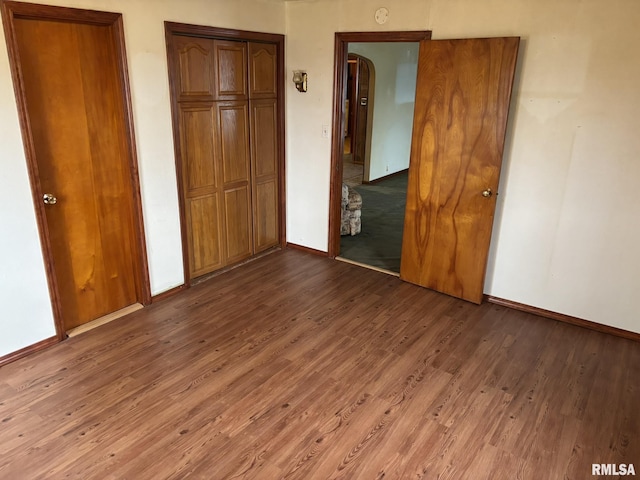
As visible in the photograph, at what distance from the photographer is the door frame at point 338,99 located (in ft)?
12.8

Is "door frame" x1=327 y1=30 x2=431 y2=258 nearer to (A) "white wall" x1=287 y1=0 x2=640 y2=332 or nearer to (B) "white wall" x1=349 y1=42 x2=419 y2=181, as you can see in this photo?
(A) "white wall" x1=287 y1=0 x2=640 y2=332

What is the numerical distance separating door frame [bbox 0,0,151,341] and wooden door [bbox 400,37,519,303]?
2.19 meters

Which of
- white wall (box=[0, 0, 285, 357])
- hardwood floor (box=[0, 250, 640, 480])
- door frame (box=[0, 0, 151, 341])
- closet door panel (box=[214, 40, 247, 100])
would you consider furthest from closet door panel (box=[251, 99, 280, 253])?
door frame (box=[0, 0, 151, 341])

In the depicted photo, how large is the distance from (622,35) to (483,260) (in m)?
1.76

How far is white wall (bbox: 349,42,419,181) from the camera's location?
768 cm

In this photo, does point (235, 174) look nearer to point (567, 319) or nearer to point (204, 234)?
point (204, 234)

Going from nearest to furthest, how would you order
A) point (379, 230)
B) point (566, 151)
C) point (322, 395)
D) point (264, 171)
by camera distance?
point (322, 395)
point (566, 151)
point (264, 171)
point (379, 230)

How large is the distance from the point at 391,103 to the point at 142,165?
5.59 metres

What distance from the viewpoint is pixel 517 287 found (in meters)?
3.80

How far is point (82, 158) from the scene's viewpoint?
A: 126 inches

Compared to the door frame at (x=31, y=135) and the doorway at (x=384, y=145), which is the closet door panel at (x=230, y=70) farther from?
the doorway at (x=384, y=145)

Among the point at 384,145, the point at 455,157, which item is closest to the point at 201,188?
the point at 455,157

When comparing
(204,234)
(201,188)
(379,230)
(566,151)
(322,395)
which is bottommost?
(322,395)

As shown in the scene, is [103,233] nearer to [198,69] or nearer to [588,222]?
[198,69]
